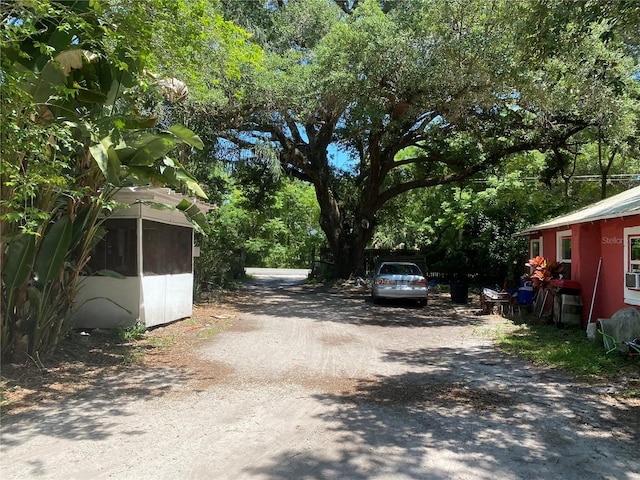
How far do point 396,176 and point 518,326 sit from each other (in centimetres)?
1484

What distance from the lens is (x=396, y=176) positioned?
83.8 feet

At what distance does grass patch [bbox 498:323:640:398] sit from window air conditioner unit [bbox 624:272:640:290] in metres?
1.32

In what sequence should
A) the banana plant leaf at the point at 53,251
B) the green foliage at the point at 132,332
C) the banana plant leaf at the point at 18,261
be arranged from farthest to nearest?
the green foliage at the point at 132,332
the banana plant leaf at the point at 53,251
the banana plant leaf at the point at 18,261

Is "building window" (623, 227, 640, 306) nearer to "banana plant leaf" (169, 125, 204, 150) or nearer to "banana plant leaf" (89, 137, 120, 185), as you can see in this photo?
"banana plant leaf" (169, 125, 204, 150)

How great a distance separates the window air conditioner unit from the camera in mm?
9125

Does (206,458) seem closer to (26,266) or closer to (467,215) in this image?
(26,266)

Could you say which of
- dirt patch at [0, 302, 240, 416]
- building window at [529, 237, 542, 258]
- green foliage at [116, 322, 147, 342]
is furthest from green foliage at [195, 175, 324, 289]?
building window at [529, 237, 542, 258]

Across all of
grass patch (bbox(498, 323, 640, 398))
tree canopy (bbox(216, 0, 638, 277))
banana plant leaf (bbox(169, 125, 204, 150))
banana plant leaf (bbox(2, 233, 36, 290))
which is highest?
tree canopy (bbox(216, 0, 638, 277))

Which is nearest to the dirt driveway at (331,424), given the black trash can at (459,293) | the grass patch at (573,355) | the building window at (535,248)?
the grass patch at (573,355)

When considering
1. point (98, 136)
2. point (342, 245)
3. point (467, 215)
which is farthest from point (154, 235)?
point (467, 215)

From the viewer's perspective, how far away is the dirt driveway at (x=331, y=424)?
4051mm

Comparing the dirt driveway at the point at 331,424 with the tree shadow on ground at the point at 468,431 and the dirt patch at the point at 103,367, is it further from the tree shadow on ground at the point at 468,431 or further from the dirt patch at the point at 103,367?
the dirt patch at the point at 103,367

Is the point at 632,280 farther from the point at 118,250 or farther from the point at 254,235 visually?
the point at 254,235

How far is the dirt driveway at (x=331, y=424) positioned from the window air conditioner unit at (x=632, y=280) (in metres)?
3.15
